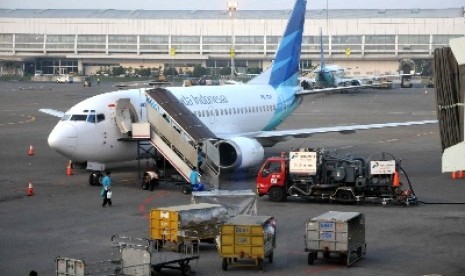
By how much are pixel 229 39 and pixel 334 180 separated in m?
156

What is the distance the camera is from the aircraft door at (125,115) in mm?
48000

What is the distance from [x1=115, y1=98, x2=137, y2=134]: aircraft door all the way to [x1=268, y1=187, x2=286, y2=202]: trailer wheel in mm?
8413

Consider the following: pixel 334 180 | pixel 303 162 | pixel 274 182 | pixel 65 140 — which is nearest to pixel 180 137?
pixel 65 140

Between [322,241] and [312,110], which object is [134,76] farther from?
[322,241]

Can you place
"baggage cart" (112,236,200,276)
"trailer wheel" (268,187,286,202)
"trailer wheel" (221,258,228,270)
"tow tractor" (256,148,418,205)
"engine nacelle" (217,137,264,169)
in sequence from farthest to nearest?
1. "engine nacelle" (217,137,264,169)
2. "trailer wheel" (268,187,286,202)
3. "tow tractor" (256,148,418,205)
4. "trailer wheel" (221,258,228,270)
5. "baggage cart" (112,236,200,276)

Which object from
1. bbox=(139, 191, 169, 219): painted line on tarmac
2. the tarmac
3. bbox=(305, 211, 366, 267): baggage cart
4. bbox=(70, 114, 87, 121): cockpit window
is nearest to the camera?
bbox=(305, 211, 366, 267): baggage cart

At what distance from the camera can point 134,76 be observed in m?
186

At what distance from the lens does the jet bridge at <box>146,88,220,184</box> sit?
4662 centimetres

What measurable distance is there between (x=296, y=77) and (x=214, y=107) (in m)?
10.3

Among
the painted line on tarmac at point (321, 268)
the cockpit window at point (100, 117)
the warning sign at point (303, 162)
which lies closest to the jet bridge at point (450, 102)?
the painted line on tarmac at point (321, 268)

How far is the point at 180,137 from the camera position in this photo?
47.3 meters

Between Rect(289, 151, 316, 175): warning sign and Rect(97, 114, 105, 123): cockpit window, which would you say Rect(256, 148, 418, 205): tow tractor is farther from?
Rect(97, 114, 105, 123): cockpit window

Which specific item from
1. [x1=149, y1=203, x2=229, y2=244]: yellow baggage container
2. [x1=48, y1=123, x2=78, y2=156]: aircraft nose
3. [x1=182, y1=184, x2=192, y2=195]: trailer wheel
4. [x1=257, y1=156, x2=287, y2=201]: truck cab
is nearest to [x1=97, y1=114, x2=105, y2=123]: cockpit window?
[x1=48, y1=123, x2=78, y2=156]: aircraft nose

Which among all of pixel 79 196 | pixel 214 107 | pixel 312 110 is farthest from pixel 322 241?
pixel 312 110
